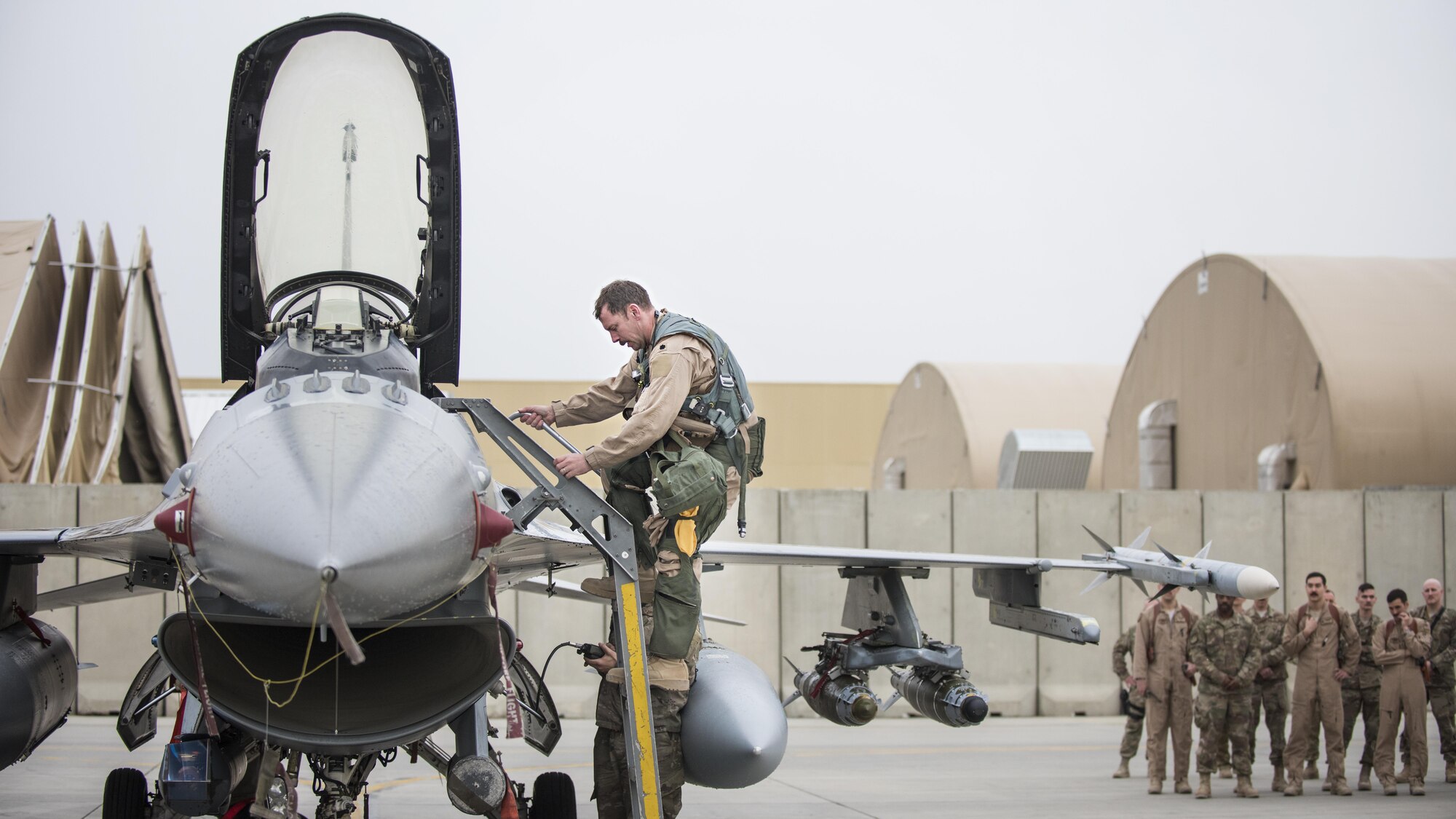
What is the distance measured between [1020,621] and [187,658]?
198 inches

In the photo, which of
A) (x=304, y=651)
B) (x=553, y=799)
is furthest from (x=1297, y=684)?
(x=304, y=651)

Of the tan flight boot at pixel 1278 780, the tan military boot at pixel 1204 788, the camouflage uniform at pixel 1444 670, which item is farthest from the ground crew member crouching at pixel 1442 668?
the tan military boot at pixel 1204 788

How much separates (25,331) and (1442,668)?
16533 millimetres

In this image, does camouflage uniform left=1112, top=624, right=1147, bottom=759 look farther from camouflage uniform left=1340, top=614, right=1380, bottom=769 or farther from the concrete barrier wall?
the concrete barrier wall

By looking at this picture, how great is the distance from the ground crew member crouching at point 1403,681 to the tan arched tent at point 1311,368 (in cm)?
622

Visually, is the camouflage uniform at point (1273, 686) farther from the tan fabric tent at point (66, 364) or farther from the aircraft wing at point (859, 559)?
the tan fabric tent at point (66, 364)

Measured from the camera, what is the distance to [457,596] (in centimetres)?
457

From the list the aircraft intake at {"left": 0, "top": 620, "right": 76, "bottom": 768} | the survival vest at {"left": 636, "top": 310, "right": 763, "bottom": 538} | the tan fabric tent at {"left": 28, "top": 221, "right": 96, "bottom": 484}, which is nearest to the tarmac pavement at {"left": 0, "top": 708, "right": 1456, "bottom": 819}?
the aircraft intake at {"left": 0, "top": 620, "right": 76, "bottom": 768}

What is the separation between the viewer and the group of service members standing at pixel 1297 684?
34.1ft

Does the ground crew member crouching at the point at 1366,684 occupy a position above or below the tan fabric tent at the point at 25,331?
below

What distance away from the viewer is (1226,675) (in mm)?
10406

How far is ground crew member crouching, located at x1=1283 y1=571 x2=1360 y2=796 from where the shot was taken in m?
10.5

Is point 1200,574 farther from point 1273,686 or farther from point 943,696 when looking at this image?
point 1273,686

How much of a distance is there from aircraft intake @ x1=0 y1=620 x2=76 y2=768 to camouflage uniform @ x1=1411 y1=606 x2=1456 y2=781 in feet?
33.1
